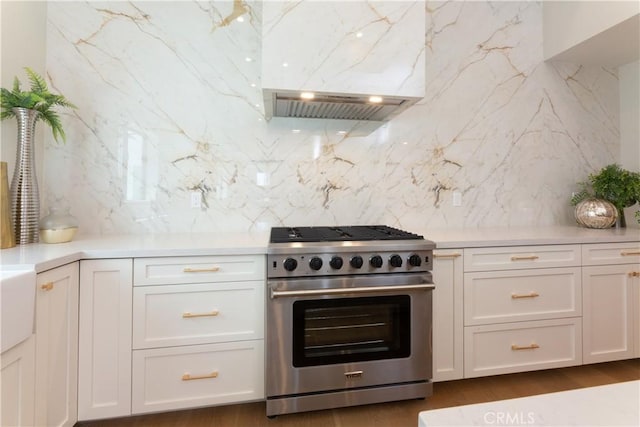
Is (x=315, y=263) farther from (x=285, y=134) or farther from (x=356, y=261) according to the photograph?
(x=285, y=134)

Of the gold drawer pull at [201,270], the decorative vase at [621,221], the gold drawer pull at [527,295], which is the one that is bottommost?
the gold drawer pull at [527,295]

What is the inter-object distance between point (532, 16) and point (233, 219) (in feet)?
9.44

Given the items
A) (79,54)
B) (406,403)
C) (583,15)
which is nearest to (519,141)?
(583,15)

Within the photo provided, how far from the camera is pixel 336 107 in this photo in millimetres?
2119

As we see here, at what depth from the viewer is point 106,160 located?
217 cm

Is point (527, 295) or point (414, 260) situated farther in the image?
point (527, 295)

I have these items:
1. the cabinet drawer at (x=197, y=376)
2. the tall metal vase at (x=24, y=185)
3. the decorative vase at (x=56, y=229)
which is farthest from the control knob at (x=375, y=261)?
the tall metal vase at (x=24, y=185)

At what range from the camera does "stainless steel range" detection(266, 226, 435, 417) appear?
1.68 m

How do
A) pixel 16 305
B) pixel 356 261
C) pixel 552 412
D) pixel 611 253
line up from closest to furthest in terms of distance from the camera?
pixel 552 412 → pixel 16 305 → pixel 356 261 → pixel 611 253

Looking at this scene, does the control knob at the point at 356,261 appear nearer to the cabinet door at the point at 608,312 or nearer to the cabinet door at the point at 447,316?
the cabinet door at the point at 447,316

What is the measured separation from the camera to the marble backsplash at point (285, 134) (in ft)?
7.07

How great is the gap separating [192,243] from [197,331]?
462mm

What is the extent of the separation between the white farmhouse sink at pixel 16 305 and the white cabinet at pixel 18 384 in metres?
0.07

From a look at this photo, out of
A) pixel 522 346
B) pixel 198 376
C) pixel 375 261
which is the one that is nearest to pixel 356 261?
pixel 375 261
